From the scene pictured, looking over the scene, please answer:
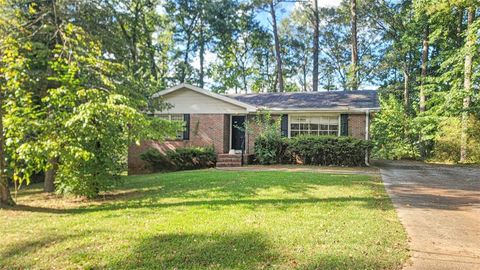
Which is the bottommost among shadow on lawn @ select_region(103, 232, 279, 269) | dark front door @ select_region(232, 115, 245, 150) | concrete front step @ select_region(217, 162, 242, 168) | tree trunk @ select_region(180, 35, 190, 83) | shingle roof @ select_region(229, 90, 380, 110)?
shadow on lawn @ select_region(103, 232, 279, 269)

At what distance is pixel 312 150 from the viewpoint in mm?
13703

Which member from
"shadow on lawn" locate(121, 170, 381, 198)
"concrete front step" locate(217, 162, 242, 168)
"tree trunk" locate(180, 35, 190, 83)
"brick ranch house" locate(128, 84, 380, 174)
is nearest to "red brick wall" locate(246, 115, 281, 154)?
"brick ranch house" locate(128, 84, 380, 174)

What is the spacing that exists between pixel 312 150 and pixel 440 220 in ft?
27.2

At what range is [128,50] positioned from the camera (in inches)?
430

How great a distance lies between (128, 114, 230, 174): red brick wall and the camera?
52.6 feet

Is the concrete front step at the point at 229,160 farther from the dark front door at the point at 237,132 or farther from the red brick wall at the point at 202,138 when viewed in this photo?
the dark front door at the point at 237,132

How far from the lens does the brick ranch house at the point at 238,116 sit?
15.0 metres

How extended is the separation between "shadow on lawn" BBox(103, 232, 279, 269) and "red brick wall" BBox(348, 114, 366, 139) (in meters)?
11.3

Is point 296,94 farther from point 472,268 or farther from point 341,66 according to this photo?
point 341,66

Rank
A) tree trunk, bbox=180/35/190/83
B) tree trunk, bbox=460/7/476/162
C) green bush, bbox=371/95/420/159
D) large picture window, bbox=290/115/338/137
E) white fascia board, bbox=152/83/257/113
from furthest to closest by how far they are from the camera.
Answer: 1. tree trunk, bbox=180/35/190/83
2. green bush, bbox=371/95/420/159
3. tree trunk, bbox=460/7/476/162
4. white fascia board, bbox=152/83/257/113
5. large picture window, bbox=290/115/338/137

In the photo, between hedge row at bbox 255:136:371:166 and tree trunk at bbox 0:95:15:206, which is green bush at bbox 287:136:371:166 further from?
tree trunk at bbox 0:95:15:206

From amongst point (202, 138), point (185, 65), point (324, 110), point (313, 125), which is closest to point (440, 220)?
point (324, 110)

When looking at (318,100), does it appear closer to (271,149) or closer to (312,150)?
(312,150)

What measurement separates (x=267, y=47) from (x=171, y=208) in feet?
90.0
